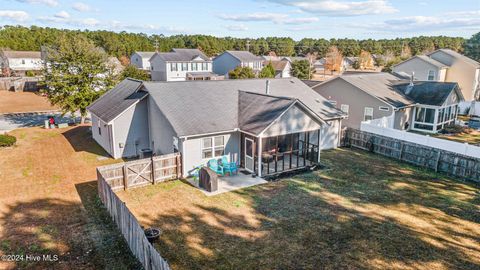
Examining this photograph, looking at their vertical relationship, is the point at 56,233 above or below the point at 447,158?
below

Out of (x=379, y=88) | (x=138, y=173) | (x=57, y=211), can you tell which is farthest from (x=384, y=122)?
(x=57, y=211)

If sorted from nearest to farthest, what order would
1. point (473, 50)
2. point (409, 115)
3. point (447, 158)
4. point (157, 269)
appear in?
point (157, 269) → point (447, 158) → point (409, 115) → point (473, 50)

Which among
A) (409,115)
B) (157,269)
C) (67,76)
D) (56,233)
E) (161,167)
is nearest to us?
(157,269)

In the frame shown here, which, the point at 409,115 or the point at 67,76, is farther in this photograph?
the point at 409,115

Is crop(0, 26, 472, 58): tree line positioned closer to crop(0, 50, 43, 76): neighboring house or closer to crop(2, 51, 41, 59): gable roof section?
crop(2, 51, 41, 59): gable roof section

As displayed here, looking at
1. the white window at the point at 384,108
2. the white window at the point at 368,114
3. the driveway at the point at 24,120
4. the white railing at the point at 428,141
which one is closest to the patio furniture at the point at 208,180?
the white railing at the point at 428,141

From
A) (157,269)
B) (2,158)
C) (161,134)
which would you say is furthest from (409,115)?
(2,158)

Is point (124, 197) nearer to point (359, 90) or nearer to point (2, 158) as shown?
point (2, 158)
